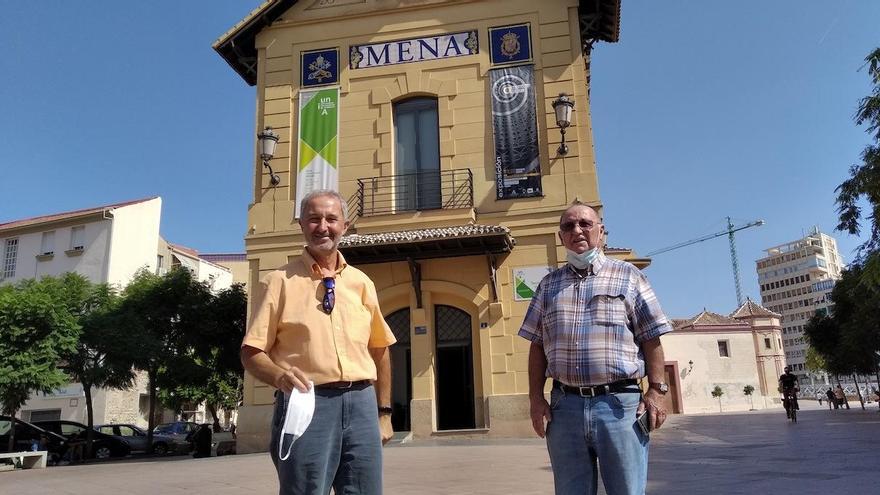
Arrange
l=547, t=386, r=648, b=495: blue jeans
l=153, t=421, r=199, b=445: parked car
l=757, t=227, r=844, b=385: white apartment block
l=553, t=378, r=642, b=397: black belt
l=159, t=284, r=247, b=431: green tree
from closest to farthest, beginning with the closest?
l=547, t=386, r=648, b=495: blue jeans → l=553, t=378, r=642, b=397: black belt → l=159, t=284, r=247, b=431: green tree → l=153, t=421, r=199, b=445: parked car → l=757, t=227, r=844, b=385: white apartment block

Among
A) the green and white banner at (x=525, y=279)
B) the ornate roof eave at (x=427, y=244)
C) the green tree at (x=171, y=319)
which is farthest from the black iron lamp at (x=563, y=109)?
the green tree at (x=171, y=319)

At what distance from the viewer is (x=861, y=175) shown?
34.8ft

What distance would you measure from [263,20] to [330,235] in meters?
15.7

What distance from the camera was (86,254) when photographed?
1300 inches

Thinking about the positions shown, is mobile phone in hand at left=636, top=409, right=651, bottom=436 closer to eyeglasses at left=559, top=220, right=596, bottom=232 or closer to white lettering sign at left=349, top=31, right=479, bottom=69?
eyeglasses at left=559, top=220, right=596, bottom=232

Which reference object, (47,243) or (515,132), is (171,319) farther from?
(47,243)

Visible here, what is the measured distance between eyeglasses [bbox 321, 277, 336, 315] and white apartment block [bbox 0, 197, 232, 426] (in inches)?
1268

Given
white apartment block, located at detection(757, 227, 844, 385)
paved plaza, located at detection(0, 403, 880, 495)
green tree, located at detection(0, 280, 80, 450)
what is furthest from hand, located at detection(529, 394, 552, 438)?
white apartment block, located at detection(757, 227, 844, 385)

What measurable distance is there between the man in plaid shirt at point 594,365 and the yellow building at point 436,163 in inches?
407

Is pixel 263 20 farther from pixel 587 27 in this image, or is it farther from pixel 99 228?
pixel 99 228

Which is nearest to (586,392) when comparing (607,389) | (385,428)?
(607,389)

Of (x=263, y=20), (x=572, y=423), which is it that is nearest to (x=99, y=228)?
(x=263, y=20)

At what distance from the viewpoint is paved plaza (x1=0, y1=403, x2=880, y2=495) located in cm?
636

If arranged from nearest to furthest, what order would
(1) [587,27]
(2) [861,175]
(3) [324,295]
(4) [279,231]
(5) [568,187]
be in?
1. (3) [324,295]
2. (2) [861,175]
3. (5) [568,187]
4. (4) [279,231]
5. (1) [587,27]
